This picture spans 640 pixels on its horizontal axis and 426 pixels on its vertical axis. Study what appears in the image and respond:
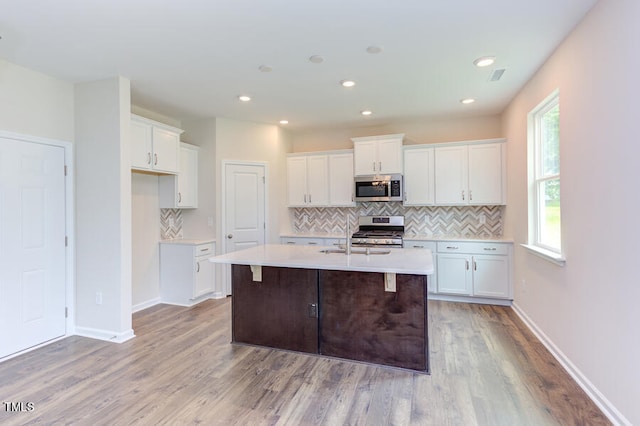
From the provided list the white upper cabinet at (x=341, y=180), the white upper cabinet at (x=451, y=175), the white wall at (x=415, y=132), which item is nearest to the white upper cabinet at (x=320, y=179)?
the white upper cabinet at (x=341, y=180)

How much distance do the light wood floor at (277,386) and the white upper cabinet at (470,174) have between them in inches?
75.7

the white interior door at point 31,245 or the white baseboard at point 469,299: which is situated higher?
the white interior door at point 31,245

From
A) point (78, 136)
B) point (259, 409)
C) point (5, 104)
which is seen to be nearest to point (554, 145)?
point (259, 409)

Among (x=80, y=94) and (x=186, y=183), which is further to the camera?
(x=186, y=183)

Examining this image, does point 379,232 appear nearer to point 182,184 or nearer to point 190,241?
point 190,241

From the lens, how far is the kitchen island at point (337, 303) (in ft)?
8.55

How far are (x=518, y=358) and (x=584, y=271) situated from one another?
973 millimetres

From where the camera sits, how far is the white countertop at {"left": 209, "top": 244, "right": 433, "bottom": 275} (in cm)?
249

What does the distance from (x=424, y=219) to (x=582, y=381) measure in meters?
3.04

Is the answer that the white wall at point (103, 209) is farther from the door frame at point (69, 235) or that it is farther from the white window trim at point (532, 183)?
the white window trim at point (532, 183)

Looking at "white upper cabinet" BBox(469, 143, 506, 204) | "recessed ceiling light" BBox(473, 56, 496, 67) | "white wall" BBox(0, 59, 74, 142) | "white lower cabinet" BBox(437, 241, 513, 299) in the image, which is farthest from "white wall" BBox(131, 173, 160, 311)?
"white upper cabinet" BBox(469, 143, 506, 204)

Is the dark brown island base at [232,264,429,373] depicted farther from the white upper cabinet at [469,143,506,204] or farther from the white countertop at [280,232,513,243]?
the white upper cabinet at [469,143,506,204]

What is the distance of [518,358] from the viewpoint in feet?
9.18

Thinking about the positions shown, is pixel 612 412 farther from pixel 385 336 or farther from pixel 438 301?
pixel 438 301
